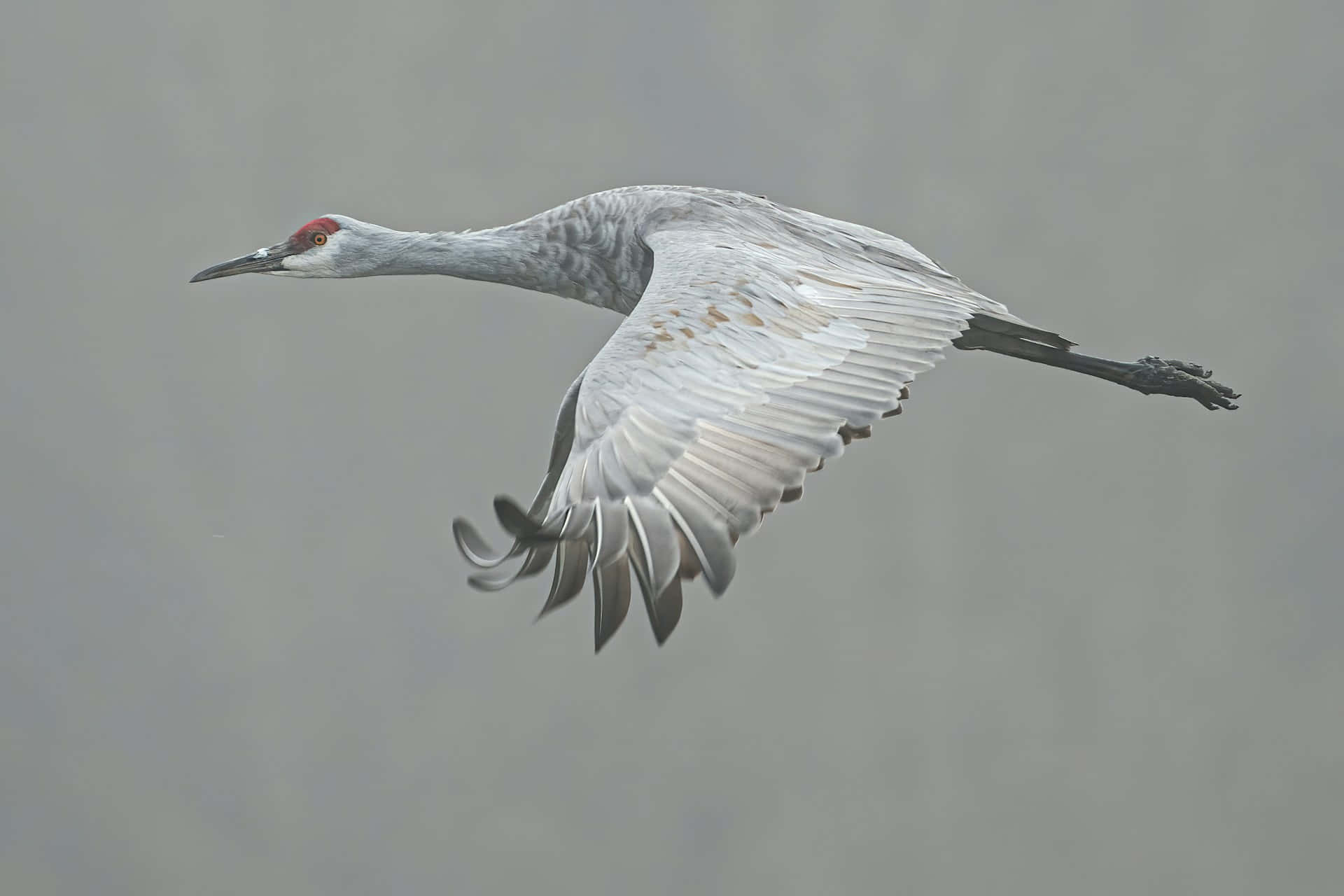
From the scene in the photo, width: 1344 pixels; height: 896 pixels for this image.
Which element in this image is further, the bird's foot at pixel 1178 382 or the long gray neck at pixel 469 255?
the long gray neck at pixel 469 255

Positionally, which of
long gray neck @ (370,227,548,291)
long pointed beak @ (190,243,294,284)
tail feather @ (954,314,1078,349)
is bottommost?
long pointed beak @ (190,243,294,284)

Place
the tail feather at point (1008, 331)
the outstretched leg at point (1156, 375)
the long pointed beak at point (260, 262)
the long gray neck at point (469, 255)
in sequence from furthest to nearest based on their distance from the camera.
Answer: the long pointed beak at point (260, 262) < the long gray neck at point (469, 255) < the outstretched leg at point (1156, 375) < the tail feather at point (1008, 331)

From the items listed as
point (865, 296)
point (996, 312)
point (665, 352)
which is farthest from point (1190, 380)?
point (665, 352)

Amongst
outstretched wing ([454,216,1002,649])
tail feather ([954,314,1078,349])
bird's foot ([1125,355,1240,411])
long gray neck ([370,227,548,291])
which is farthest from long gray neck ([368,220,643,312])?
bird's foot ([1125,355,1240,411])

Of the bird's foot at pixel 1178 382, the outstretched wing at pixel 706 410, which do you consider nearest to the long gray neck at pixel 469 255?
the outstretched wing at pixel 706 410

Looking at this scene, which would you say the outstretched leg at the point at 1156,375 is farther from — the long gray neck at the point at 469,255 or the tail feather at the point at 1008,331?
the long gray neck at the point at 469,255

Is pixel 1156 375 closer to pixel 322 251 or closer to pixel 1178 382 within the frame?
pixel 1178 382

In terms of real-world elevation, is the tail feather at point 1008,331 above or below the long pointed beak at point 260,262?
above

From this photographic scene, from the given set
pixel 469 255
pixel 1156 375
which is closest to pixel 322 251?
pixel 469 255

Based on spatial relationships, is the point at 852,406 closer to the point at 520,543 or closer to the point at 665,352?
the point at 665,352

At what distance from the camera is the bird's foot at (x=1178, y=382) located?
3.80 m

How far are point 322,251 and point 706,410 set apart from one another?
1.80 metres

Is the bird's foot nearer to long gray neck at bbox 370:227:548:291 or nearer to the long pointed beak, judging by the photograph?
long gray neck at bbox 370:227:548:291

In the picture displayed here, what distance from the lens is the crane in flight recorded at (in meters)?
2.52
